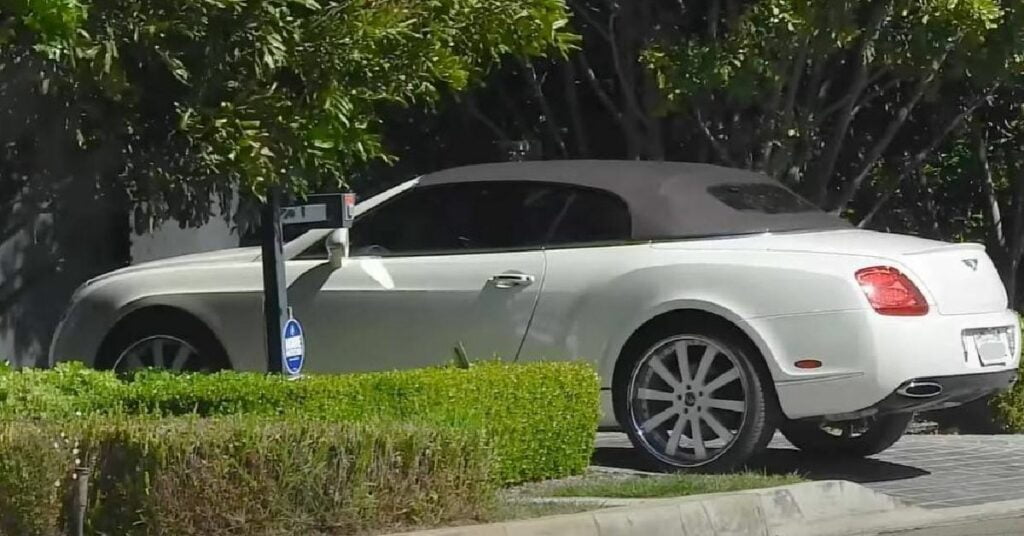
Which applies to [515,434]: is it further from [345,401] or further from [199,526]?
[199,526]

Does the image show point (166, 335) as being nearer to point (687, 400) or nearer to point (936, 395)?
point (687, 400)

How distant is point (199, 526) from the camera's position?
691 centimetres

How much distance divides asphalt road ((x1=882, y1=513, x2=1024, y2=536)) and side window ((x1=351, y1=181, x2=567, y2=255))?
269cm

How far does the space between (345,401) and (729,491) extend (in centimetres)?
183

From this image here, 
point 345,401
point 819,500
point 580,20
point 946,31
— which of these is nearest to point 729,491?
point 819,500

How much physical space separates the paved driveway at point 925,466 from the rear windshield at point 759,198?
1.43 metres

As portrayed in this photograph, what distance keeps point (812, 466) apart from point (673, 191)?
1785mm

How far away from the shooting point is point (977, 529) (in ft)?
26.3

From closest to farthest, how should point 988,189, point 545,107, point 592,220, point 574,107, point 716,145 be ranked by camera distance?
point 592,220 → point 716,145 → point 545,107 → point 574,107 → point 988,189

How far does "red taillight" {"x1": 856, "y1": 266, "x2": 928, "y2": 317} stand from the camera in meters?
8.59

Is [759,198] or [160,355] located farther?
[160,355]

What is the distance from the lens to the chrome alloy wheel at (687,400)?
8914 mm

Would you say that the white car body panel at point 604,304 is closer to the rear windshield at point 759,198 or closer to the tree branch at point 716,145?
the rear windshield at point 759,198

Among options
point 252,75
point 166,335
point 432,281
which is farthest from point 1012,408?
point 252,75
